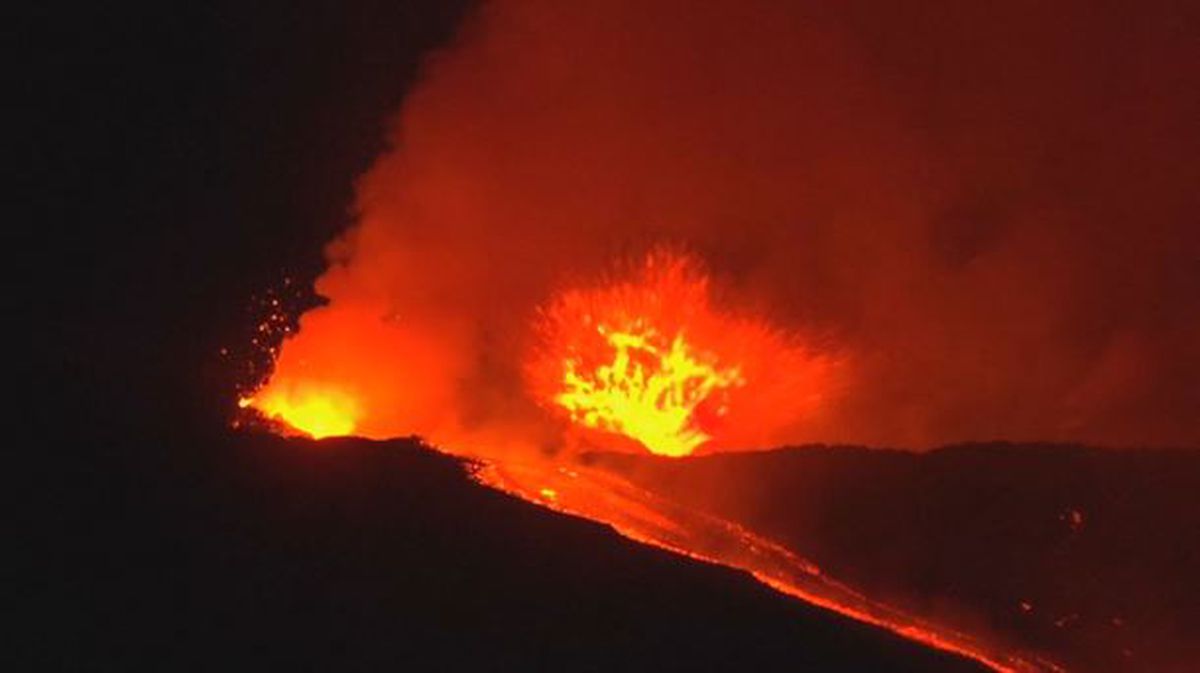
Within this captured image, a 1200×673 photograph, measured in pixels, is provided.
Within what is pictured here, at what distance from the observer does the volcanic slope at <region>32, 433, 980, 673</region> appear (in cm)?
628

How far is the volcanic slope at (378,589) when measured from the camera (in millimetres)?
6281

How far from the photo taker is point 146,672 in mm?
6098

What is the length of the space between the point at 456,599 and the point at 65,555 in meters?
1.82

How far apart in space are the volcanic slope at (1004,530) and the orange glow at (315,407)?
3.73 m

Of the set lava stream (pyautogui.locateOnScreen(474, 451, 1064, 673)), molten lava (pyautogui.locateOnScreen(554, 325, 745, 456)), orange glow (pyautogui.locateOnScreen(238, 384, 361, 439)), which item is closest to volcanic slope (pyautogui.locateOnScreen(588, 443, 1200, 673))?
lava stream (pyautogui.locateOnScreen(474, 451, 1064, 673))

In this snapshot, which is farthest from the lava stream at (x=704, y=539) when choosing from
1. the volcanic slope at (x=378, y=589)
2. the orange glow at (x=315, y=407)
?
the orange glow at (x=315, y=407)

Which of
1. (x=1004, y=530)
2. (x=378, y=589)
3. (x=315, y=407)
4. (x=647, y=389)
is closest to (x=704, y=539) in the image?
(x=1004, y=530)

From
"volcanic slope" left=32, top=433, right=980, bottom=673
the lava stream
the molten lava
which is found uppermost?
the molten lava

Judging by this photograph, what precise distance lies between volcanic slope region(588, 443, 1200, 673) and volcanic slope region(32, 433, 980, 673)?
5.56 metres

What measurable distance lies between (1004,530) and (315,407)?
8372mm

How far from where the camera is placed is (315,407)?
1742cm

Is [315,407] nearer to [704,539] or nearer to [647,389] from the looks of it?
[704,539]

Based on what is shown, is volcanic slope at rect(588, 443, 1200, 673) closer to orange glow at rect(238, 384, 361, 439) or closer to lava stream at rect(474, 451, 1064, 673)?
lava stream at rect(474, 451, 1064, 673)

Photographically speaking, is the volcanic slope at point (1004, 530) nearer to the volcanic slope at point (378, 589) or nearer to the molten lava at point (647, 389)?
the volcanic slope at point (378, 589)
